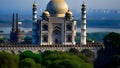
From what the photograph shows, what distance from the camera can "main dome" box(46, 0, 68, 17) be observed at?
59.8m

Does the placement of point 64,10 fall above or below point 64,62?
above

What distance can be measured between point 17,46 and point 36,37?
469 cm

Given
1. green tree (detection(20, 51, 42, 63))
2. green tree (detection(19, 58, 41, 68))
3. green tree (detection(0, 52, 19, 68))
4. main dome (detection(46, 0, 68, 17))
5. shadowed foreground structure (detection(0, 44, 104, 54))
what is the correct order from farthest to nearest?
main dome (detection(46, 0, 68, 17)) → shadowed foreground structure (detection(0, 44, 104, 54)) → green tree (detection(20, 51, 42, 63)) → green tree (detection(0, 52, 19, 68)) → green tree (detection(19, 58, 41, 68))

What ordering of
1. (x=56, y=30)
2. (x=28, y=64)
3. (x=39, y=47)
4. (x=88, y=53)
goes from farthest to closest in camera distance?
(x=56, y=30), (x=39, y=47), (x=88, y=53), (x=28, y=64)

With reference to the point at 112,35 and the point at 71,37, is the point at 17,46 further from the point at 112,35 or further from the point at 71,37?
the point at 112,35

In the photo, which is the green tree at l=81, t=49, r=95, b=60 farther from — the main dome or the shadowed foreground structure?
the main dome

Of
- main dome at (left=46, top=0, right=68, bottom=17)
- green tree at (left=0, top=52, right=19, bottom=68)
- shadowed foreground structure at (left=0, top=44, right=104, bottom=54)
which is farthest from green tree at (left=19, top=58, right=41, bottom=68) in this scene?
main dome at (left=46, top=0, right=68, bottom=17)

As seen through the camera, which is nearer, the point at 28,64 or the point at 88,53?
the point at 28,64

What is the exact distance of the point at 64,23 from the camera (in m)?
58.7

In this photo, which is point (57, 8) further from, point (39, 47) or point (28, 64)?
point (28, 64)

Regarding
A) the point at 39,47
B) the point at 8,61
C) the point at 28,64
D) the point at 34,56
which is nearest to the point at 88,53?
the point at 39,47

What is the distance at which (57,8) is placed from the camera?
59875 millimetres

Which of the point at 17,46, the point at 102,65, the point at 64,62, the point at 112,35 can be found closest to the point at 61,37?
the point at 17,46

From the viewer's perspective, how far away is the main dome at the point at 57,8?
59.8 m
